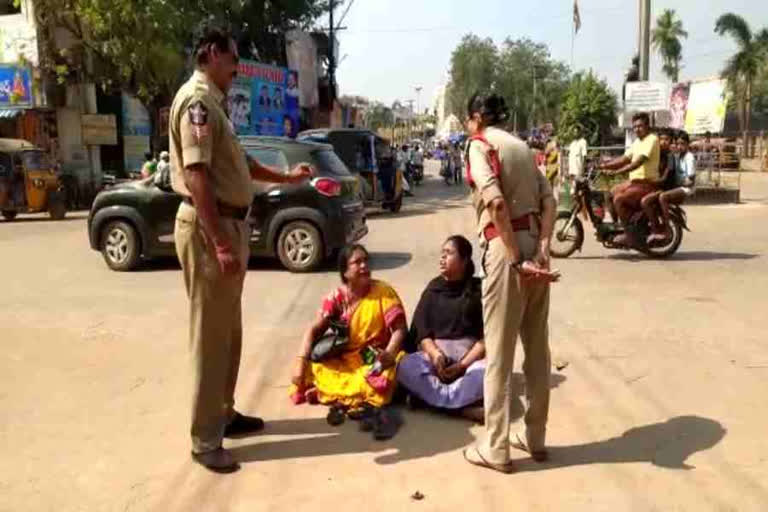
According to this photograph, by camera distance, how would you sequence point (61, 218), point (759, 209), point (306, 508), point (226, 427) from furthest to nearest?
point (61, 218) → point (759, 209) → point (226, 427) → point (306, 508)

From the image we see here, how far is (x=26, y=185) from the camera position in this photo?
16766mm

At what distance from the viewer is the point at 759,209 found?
51.8 ft

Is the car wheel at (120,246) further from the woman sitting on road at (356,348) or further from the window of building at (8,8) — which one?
the window of building at (8,8)

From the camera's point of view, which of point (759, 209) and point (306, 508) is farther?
point (759, 209)

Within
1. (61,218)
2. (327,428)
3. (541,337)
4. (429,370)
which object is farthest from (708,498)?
(61,218)

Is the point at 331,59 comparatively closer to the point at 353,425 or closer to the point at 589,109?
the point at 589,109

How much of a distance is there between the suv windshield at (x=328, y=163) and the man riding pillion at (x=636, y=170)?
10.6 ft

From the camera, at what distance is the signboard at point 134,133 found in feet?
78.8

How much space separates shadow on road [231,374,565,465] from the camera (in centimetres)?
378

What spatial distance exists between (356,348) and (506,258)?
4.60ft

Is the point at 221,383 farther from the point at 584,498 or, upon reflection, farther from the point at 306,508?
the point at 584,498

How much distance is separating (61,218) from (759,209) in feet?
50.1

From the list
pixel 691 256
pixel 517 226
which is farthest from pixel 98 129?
pixel 517 226

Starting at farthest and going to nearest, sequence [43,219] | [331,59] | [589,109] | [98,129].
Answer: [589,109], [331,59], [98,129], [43,219]
